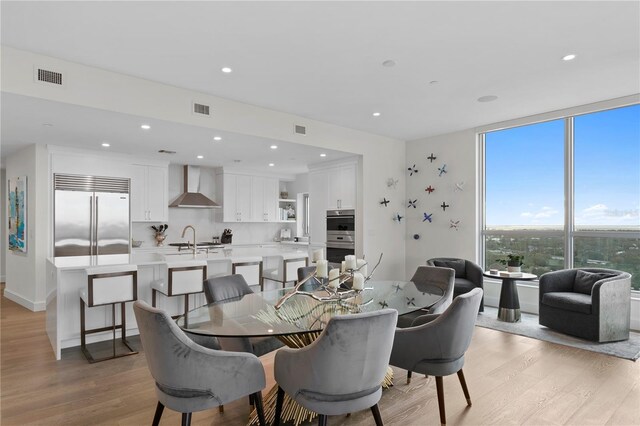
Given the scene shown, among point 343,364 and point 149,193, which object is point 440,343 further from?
point 149,193

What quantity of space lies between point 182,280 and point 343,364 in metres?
2.60

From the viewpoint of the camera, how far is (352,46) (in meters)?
3.13

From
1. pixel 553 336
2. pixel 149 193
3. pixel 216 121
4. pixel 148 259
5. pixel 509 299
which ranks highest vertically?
pixel 216 121

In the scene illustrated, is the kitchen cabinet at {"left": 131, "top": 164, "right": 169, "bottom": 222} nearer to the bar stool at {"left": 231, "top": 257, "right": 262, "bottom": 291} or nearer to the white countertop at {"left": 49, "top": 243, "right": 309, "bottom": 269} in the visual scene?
the white countertop at {"left": 49, "top": 243, "right": 309, "bottom": 269}

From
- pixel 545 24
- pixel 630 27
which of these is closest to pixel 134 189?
pixel 545 24

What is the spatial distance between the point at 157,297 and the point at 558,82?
503 centimetres

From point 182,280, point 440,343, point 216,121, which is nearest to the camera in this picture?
point 440,343

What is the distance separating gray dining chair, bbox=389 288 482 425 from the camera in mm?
2340

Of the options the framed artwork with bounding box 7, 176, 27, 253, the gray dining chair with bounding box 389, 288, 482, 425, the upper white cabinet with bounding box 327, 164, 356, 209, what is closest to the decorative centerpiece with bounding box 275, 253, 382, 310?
the gray dining chair with bounding box 389, 288, 482, 425

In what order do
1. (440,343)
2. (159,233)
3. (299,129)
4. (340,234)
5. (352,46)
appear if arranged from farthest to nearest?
(159,233), (340,234), (299,129), (352,46), (440,343)

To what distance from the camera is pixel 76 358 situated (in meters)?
3.55

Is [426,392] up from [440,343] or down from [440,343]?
down

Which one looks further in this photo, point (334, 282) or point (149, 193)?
point (149, 193)

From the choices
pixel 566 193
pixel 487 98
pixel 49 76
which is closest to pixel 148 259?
pixel 49 76
